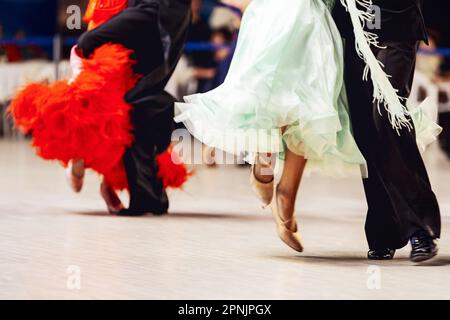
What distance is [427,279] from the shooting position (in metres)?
5.34

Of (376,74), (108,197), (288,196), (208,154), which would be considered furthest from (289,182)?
(208,154)

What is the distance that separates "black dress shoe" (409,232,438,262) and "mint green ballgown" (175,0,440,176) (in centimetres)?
44

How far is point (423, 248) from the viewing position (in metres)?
5.71

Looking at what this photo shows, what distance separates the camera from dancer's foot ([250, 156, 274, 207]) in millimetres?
6254

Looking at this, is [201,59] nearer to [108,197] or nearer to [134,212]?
[108,197]

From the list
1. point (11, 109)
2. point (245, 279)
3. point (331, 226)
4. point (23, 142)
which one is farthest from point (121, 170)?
point (23, 142)

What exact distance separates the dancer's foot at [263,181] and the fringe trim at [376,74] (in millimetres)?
765

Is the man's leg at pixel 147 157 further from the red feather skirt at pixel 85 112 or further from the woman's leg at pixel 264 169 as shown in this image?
the woman's leg at pixel 264 169

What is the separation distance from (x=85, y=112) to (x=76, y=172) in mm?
511

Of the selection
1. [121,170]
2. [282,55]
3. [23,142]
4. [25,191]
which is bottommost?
[23,142]

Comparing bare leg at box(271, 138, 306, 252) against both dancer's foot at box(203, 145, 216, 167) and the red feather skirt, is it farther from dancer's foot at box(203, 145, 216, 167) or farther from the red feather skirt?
dancer's foot at box(203, 145, 216, 167)

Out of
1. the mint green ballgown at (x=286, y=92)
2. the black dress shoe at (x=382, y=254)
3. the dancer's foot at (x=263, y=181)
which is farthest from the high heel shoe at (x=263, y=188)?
the black dress shoe at (x=382, y=254)
